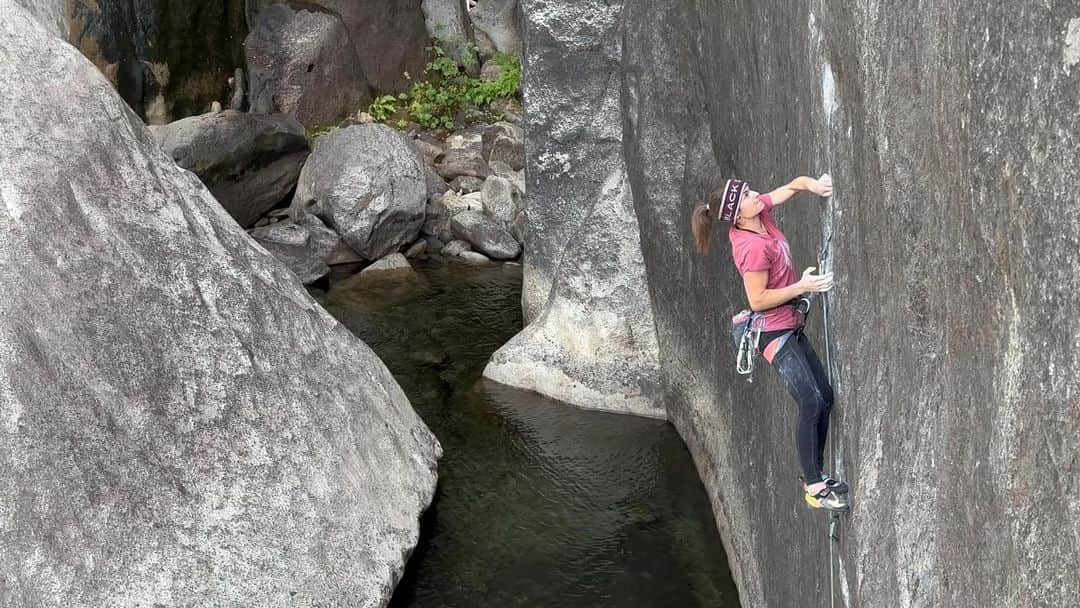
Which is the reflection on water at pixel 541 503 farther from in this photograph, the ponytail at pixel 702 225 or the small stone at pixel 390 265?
the ponytail at pixel 702 225

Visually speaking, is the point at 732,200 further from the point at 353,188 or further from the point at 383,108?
the point at 383,108

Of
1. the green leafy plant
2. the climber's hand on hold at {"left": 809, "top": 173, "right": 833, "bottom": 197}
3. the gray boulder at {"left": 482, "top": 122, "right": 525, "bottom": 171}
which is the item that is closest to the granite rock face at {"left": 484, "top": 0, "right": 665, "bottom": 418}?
the gray boulder at {"left": 482, "top": 122, "right": 525, "bottom": 171}

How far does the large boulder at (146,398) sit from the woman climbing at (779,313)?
3.61m

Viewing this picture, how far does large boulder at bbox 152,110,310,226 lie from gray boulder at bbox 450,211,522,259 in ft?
8.81

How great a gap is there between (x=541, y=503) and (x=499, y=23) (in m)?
12.2

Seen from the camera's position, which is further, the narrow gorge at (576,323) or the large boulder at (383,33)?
the large boulder at (383,33)

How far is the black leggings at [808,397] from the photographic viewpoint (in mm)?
5117

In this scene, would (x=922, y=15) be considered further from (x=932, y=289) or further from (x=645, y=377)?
(x=645, y=377)

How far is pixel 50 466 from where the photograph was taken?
6.49 meters

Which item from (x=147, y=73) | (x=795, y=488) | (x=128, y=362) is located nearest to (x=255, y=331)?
(x=128, y=362)

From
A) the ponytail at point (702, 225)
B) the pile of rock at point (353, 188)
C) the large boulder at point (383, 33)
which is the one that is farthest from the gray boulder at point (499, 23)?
the ponytail at point (702, 225)

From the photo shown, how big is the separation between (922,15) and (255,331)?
540 centimetres

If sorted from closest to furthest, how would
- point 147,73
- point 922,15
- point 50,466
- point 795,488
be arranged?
point 922,15
point 795,488
point 50,466
point 147,73

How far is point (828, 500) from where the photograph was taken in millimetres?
4996
